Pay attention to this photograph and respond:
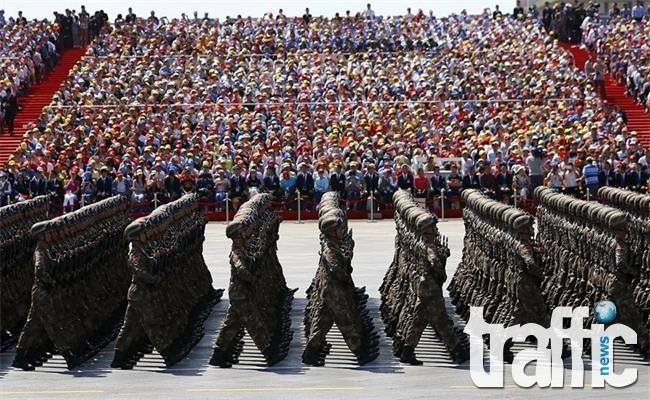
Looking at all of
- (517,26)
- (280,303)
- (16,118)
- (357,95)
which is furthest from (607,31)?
(280,303)

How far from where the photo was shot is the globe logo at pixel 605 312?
14773 millimetres

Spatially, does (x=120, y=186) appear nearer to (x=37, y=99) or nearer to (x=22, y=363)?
(x=37, y=99)

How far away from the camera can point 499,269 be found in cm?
1614

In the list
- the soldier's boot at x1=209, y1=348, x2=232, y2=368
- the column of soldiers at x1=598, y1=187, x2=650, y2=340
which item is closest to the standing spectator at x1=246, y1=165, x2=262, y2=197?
the column of soldiers at x1=598, y1=187, x2=650, y2=340

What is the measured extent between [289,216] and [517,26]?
19.5m

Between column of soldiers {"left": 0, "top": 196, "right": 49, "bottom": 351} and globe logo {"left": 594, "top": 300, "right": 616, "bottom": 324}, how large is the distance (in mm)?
5927

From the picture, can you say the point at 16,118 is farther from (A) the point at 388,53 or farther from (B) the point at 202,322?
(B) the point at 202,322

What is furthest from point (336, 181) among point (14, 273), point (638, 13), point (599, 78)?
point (638, 13)

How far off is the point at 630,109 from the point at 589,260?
28.7 meters

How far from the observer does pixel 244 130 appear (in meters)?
38.2

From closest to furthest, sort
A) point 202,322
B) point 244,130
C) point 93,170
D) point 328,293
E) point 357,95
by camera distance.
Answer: point 328,293 → point 202,322 → point 93,170 → point 244,130 → point 357,95

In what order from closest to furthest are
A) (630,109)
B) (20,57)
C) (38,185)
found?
(38,185) < (630,109) < (20,57)

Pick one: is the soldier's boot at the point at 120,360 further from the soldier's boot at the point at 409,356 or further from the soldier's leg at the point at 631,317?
the soldier's leg at the point at 631,317

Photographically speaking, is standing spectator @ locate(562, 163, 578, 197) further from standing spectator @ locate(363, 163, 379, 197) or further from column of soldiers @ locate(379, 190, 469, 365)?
column of soldiers @ locate(379, 190, 469, 365)
